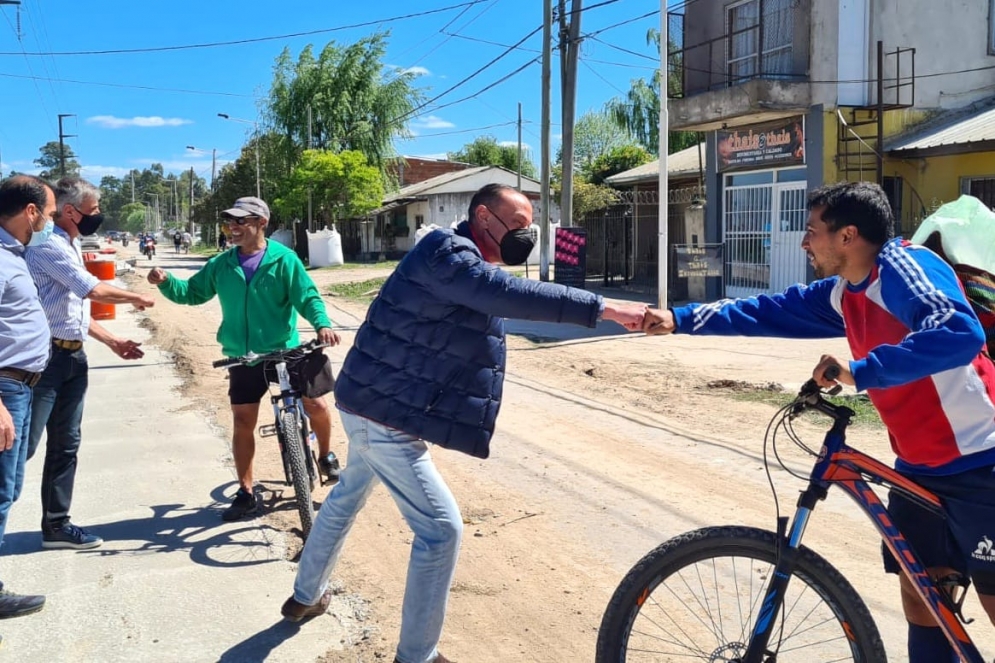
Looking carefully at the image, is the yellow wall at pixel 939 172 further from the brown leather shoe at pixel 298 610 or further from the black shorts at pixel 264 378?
the brown leather shoe at pixel 298 610

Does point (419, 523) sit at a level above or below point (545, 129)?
below

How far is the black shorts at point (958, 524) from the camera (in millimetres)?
2650

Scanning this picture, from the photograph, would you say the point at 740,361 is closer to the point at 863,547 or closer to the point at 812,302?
the point at 863,547

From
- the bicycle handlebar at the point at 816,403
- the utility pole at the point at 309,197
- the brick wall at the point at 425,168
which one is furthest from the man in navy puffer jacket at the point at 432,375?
the brick wall at the point at 425,168

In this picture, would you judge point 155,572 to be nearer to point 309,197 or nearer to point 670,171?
point 670,171

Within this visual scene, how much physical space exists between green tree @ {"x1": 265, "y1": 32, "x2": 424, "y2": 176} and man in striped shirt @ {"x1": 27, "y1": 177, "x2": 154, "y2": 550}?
43108 mm

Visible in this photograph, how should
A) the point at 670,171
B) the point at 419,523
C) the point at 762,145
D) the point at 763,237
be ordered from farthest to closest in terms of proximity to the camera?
the point at 670,171 < the point at 763,237 < the point at 762,145 < the point at 419,523

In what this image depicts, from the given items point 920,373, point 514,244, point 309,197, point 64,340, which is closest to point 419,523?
point 514,244

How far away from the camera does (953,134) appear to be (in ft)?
56.1

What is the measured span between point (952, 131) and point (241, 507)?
1668cm

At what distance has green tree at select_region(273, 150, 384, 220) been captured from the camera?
4244 cm

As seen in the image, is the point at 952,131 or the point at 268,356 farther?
the point at 952,131

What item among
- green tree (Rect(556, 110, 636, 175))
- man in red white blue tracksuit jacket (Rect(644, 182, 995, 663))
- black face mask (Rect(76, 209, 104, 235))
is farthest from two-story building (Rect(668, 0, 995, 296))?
green tree (Rect(556, 110, 636, 175))

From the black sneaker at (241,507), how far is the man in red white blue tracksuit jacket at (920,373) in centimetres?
385
